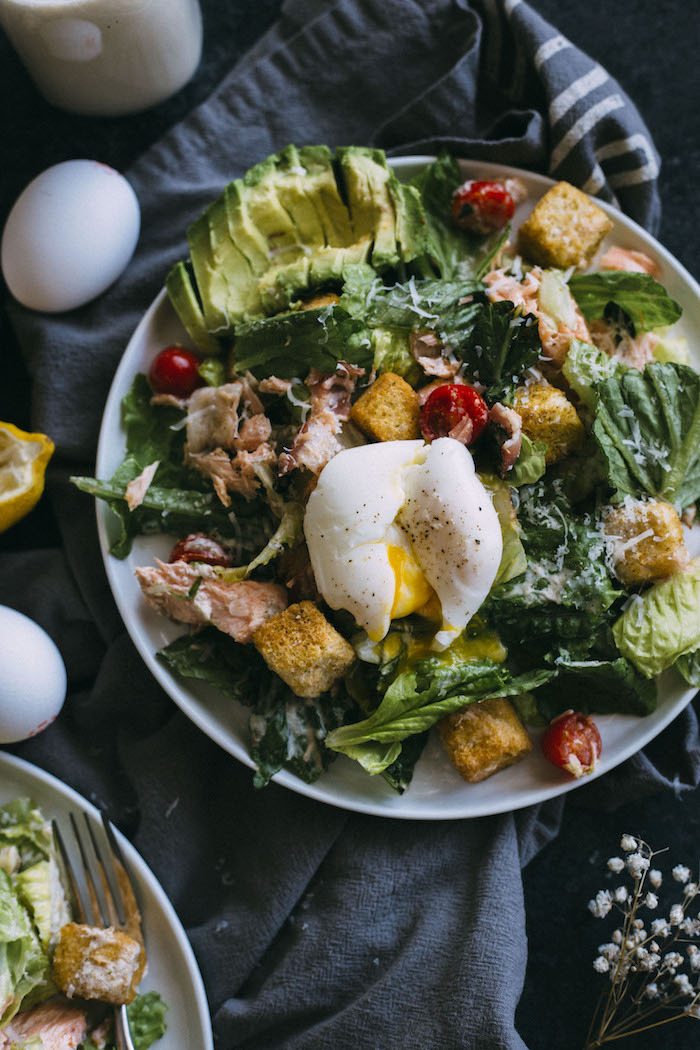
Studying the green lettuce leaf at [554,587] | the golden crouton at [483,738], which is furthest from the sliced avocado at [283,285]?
the golden crouton at [483,738]

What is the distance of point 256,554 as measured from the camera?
2.97m

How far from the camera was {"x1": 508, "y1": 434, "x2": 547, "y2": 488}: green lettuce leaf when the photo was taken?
2.79m

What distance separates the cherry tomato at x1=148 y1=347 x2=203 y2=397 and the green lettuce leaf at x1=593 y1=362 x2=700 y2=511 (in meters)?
1.30

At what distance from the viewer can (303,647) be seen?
2.66 meters

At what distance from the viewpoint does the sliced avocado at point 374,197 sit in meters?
2.98

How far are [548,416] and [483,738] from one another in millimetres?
981

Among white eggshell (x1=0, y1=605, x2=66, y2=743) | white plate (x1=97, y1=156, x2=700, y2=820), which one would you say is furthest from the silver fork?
white plate (x1=97, y1=156, x2=700, y2=820)

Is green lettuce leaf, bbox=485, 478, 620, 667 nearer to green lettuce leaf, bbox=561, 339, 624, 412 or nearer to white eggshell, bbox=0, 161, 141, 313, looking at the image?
green lettuce leaf, bbox=561, 339, 624, 412

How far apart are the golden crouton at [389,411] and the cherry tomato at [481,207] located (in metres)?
0.69

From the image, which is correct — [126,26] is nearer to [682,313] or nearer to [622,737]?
[682,313]

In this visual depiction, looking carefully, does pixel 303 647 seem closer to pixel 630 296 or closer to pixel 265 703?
pixel 265 703

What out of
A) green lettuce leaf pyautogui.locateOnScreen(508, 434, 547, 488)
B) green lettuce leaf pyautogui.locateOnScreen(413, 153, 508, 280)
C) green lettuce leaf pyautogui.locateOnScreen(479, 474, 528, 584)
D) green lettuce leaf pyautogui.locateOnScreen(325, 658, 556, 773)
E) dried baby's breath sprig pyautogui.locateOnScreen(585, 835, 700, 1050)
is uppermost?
green lettuce leaf pyautogui.locateOnScreen(413, 153, 508, 280)

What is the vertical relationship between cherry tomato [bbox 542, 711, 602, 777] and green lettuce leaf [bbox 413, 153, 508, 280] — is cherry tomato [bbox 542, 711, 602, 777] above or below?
below

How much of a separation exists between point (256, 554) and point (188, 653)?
374mm
